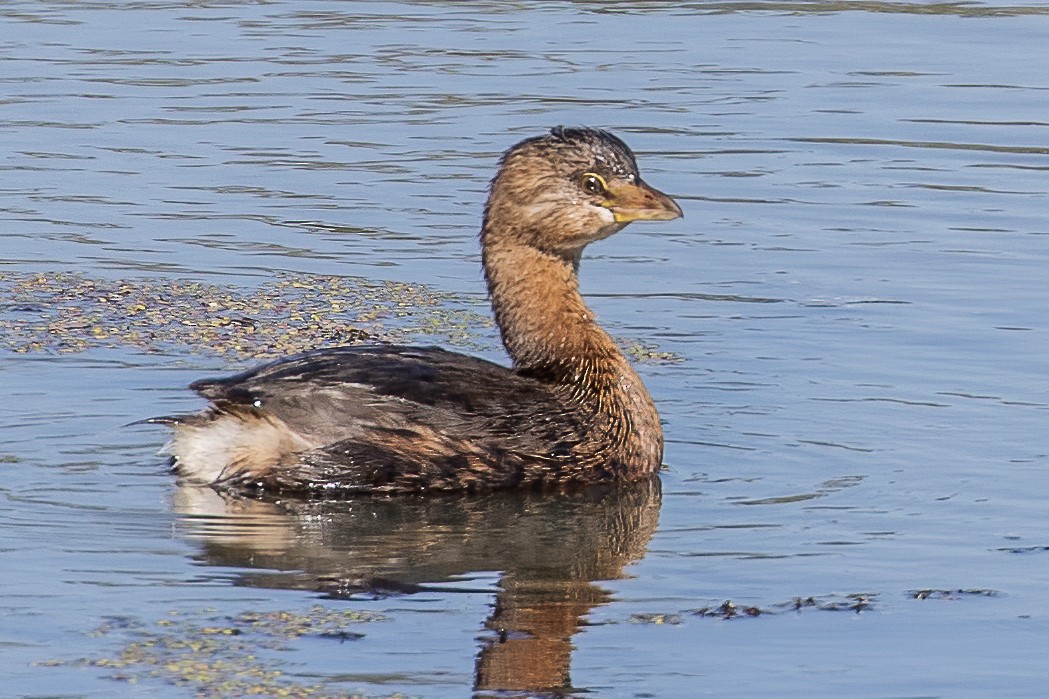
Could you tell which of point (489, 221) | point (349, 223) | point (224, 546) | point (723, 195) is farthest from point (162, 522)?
point (723, 195)

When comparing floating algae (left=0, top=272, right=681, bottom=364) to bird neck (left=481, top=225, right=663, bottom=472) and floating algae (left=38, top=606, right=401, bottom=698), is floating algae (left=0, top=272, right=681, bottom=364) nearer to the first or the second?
bird neck (left=481, top=225, right=663, bottom=472)

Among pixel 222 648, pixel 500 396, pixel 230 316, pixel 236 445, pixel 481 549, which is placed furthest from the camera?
pixel 230 316

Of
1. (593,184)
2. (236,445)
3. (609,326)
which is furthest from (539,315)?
(609,326)

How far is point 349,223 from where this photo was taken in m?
13.2

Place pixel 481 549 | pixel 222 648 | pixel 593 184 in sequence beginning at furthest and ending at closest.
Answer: pixel 593 184 < pixel 481 549 < pixel 222 648

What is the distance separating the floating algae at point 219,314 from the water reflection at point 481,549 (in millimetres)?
2091

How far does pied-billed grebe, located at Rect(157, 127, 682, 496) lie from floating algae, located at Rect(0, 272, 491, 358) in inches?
56.2

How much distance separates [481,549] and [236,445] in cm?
126

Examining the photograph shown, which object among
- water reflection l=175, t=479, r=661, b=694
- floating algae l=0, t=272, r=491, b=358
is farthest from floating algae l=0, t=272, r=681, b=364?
water reflection l=175, t=479, r=661, b=694

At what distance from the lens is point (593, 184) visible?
9281 millimetres

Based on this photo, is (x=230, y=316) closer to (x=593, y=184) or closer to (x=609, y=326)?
(x=609, y=326)

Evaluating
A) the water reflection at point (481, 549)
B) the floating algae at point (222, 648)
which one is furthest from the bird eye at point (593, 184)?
the floating algae at point (222, 648)

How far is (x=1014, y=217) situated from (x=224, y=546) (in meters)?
6.72

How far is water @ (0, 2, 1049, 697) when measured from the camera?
6.76 metres
